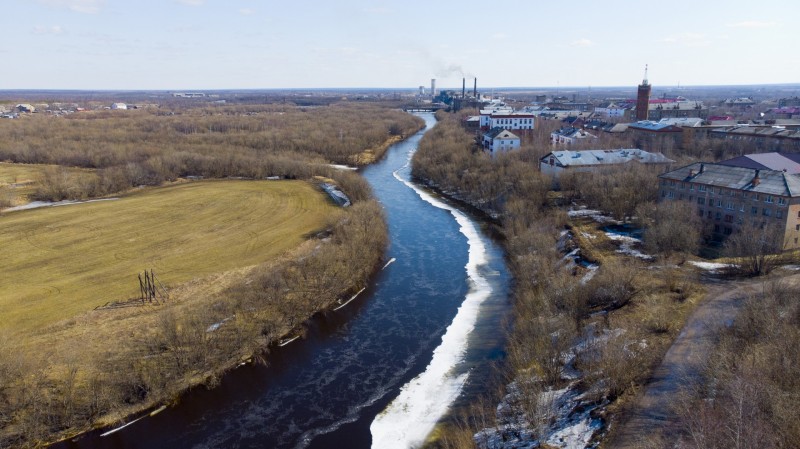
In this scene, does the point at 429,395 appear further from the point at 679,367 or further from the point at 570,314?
the point at 679,367

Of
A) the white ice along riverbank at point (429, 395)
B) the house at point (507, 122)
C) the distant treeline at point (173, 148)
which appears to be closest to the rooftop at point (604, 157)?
the white ice along riverbank at point (429, 395)

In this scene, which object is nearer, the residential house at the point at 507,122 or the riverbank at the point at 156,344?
the riverbank at the point at 156,344

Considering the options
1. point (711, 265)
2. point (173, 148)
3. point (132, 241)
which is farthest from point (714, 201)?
point (173, 148)

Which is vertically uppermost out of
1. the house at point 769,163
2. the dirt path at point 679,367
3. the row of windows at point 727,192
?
the house at point 769,163

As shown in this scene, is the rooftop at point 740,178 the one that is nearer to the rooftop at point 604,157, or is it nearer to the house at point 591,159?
the house at point 591,159

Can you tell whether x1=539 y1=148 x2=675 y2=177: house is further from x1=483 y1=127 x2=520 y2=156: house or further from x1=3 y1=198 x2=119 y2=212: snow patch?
x1=3 y1=198 x2=119 y2=212: snow patch
